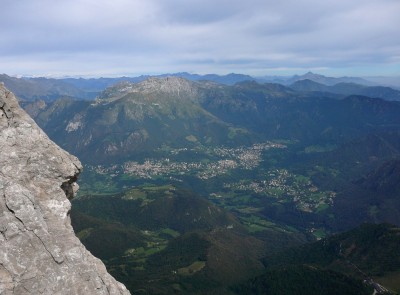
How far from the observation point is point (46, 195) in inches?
1441

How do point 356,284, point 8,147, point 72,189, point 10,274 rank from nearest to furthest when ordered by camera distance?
1. point 10,274
2. point 8,147
3. point 72,189
4. point 356,284

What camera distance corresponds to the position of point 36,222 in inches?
1312

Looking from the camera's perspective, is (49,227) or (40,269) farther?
(49,227)

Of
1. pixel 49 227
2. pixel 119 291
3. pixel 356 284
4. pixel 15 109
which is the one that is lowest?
pixel 356 284

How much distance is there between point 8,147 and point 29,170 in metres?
2.83

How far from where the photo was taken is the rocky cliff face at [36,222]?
30.8 m

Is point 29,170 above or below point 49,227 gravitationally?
above

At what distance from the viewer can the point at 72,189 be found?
44.2m

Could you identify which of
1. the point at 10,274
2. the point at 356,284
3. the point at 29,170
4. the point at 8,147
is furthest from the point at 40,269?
the point at 356,284

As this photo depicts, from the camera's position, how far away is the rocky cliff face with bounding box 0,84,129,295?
30797 mm

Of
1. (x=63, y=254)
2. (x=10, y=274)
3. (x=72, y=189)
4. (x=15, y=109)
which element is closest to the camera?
(x=10, y=274)

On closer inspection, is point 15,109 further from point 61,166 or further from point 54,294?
point 54,294

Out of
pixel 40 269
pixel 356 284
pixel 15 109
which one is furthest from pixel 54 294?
pixel 356 284

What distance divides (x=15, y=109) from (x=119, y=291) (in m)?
20.8
